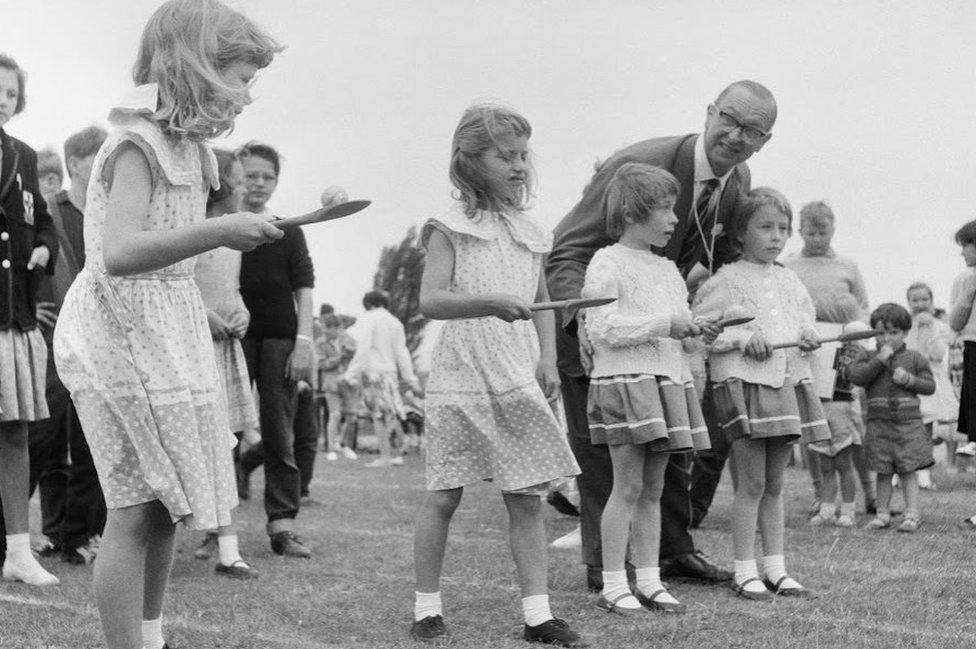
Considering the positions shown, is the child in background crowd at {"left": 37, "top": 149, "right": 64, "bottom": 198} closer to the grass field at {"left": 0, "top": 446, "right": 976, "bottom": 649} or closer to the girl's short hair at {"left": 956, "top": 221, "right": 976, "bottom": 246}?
the grass field at {"left": 0, "top": 446, "right": 976, "bottom": 649}

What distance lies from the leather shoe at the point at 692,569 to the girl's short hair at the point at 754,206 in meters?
1.30

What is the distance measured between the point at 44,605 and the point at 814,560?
324cm

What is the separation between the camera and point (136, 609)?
2779 mm

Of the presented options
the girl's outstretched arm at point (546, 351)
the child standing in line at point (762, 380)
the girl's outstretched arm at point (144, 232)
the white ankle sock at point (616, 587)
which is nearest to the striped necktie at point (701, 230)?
the child standing in line at point (762, 380)

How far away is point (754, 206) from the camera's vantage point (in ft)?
15.7

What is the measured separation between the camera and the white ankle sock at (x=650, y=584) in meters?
4.25

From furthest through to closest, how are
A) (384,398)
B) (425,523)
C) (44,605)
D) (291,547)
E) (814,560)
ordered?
1. (384,398)
2. (291,547)
3. (814,560)
4. (44,605)
5. (425,523)

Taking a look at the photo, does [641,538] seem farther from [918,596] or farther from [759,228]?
[759,228]

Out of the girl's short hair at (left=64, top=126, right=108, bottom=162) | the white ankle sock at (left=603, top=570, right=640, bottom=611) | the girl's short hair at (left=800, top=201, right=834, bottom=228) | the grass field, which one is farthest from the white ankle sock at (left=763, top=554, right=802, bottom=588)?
the girl's short hair at (left=800, top=201, right=834, bottom=228)

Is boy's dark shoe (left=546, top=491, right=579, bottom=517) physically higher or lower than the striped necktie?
lower

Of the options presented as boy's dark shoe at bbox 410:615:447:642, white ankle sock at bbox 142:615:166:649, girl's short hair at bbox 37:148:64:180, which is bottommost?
boy's dark shoe at bbox 410:615:447:642

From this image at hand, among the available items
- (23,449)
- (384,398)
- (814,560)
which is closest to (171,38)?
(23,449)

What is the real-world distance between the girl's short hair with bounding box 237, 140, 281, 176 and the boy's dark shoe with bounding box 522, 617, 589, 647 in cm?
301

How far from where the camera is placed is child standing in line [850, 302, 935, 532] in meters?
7.07
